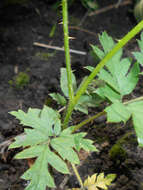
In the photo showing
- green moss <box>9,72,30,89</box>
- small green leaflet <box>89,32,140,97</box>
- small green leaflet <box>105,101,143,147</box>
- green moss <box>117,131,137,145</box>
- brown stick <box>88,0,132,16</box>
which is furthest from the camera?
brown stick <box>88,0,132,16</box>

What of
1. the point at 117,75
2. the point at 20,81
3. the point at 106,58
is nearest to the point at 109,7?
the point at 20,81

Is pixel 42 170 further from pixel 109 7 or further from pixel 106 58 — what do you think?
pixel 109 7

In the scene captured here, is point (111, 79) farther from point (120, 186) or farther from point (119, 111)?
point (120, 186)

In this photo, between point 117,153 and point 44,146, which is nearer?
point 44,146

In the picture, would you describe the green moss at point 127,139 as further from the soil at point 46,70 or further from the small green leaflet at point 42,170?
the small green leaflet at point 42,170

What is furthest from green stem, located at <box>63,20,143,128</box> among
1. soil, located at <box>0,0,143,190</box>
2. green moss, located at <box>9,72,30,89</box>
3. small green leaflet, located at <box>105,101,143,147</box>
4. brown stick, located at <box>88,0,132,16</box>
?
brown stick, located at <box>88,0,132,16</box>

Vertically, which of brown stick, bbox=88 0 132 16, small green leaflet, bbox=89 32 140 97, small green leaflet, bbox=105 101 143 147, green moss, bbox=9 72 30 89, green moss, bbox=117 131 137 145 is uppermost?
brown stick, bbox=88 0 132 16

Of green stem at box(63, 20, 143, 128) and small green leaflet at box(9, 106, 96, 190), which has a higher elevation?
green stem at box(63, 20, 143, 128)

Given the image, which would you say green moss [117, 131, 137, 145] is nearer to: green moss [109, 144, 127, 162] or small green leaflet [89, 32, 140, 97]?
green moss [109, 144, 127, 162]
